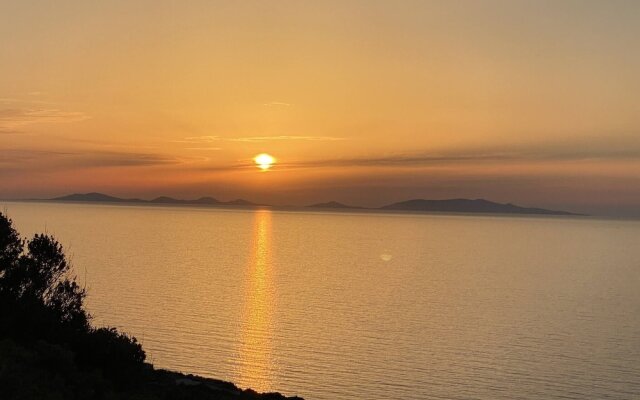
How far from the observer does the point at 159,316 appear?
3098 inches

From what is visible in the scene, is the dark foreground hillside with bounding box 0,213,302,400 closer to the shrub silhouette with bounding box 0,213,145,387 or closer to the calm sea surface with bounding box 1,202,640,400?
the shrub silhouette with bounding box 0,213,145,387

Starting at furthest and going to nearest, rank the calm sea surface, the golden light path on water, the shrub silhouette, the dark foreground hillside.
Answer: the golden light path on water
the calm sea surface
the shrub silhouette
the dark foreground hillside

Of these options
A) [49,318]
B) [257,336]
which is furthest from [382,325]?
[49,318]

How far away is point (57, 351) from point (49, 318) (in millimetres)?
11049

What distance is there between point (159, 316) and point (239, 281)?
1571 inches

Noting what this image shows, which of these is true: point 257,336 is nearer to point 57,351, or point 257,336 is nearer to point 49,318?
Answer: point 49,318

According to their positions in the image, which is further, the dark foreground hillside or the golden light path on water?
the golden light path on water

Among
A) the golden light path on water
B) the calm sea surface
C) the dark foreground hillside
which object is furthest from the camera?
the golden light path on water

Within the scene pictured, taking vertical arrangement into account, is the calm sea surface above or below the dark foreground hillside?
below

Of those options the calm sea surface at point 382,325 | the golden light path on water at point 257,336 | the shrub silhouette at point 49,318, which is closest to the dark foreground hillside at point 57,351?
the shrub silhouette at point 49,318

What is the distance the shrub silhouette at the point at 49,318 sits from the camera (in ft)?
109

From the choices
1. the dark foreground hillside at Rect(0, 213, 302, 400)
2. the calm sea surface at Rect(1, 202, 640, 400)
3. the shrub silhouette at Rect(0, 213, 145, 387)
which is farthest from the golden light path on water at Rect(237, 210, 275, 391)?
the shrub silhouette at Rect(0, 213, 145, 387)

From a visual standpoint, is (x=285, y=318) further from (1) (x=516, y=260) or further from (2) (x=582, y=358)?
(1) (x=516, y=260)

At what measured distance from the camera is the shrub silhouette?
3334cm
